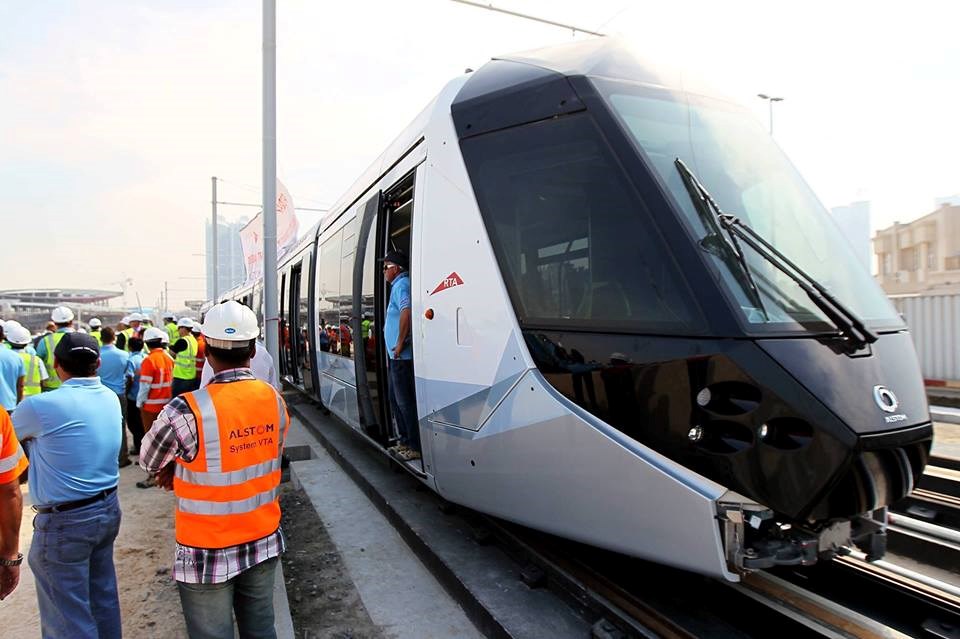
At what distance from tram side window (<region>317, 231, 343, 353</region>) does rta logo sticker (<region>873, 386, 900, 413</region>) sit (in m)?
6.03

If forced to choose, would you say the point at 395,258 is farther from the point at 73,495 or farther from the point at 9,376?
the point at 9,376

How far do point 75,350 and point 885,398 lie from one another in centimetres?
390

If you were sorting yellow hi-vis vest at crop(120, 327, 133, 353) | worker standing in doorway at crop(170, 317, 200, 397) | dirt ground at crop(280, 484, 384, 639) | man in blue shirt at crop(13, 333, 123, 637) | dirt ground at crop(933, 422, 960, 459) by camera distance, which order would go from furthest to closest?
yellow hi-vis vest at crop(120, 327, 133, 353) < worker standing in doorway at crop(170, 317, 200, 397) < dirt ground at crop(933, 422, 960, 459) < dirt ground at crop(280, 484, 384, 639) < man in blue shirt at crop(13, 333, 123, 637)

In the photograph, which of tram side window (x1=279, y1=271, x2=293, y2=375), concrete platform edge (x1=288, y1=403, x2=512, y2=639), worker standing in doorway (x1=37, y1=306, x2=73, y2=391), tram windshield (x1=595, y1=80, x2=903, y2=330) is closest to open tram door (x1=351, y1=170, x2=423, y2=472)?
concrete platform edge (x1=288, y1=403, x2=512, y2=639)

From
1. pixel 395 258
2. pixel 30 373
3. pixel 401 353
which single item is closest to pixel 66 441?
pixel 401 353

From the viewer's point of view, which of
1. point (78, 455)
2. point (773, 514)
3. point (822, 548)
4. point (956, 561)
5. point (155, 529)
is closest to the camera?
point (773, 514)

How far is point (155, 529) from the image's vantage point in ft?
18.3

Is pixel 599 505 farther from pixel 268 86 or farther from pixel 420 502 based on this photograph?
pixel 268 86

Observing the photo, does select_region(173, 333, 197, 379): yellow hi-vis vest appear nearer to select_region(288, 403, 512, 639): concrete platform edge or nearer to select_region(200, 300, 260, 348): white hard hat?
select_region(288, 403, 512, 639): concrete platform edge

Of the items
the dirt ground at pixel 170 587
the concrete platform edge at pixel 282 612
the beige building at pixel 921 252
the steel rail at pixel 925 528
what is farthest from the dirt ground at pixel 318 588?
the beige building at pixel 921 252

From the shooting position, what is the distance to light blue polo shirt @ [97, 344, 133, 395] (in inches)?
302

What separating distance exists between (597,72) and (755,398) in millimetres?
2040

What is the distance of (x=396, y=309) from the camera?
4934 mm

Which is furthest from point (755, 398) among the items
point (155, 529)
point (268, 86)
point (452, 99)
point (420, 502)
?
point (268, 86)
